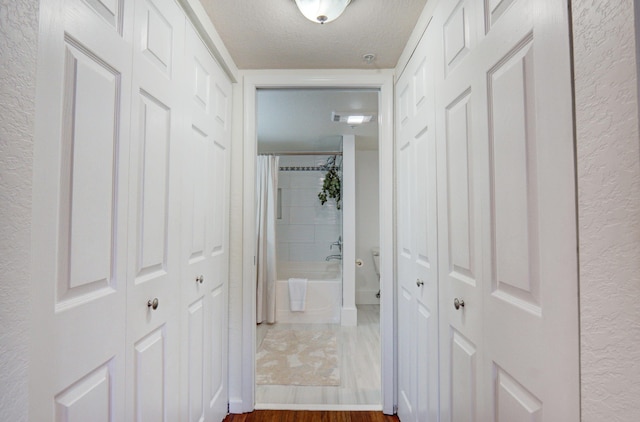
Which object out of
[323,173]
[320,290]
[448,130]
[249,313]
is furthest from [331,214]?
[448,130]

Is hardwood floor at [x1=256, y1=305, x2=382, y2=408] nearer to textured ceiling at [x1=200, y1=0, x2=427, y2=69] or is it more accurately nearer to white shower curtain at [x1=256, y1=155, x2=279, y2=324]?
white shower curtain at [x1=256, y1=155, x2=279, y2=324]

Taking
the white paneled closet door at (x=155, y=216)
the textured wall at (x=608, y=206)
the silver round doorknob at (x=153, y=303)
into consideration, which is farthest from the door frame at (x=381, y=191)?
the textured wall at (x=608, y=206)

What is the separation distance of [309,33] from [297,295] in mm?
2860

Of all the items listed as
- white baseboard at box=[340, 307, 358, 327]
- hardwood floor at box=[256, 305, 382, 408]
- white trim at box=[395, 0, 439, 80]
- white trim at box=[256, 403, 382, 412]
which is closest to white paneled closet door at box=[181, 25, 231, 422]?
white trim at box=[256, 403, 382, 412]

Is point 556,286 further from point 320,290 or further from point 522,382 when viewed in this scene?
point 320,290

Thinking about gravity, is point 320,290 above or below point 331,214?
below

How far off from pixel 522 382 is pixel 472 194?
55 centimetres

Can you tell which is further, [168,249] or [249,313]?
[249,313]

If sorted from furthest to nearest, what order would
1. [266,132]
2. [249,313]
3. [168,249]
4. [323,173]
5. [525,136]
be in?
[323,173] < [266,132] < [249,313] < [168,249] < [525,136]

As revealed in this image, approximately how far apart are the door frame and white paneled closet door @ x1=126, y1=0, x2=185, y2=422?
76cm

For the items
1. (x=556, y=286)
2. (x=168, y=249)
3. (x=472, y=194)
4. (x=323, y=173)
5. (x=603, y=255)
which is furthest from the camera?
(x=323, y=173)

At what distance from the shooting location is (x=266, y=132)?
12.7 feet

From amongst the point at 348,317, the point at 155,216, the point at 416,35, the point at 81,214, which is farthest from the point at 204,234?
the point at 348,317

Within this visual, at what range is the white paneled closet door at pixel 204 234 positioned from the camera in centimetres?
148
